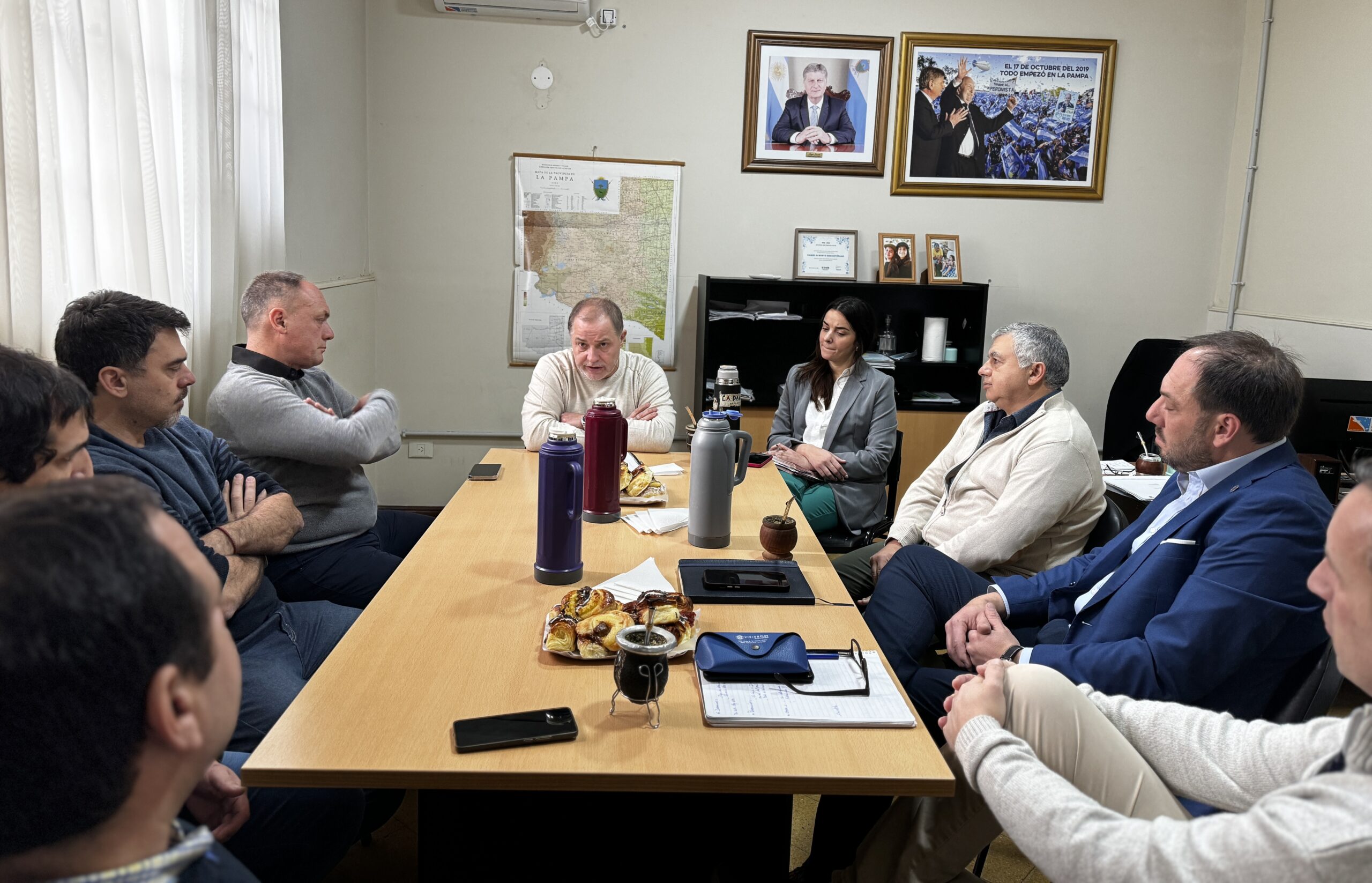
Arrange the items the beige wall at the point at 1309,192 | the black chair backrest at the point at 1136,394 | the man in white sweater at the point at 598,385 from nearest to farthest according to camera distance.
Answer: the man in white sweater at the point at 598,385
the beige wall at the point at 1309,192
the black chair backrest at the point at 1136,394

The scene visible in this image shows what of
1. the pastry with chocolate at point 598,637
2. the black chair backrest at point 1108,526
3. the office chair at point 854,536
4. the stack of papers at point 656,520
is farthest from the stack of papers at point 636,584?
the office chair at point 854,536

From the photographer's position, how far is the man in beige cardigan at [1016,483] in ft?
8.43

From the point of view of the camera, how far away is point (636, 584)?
1.86m

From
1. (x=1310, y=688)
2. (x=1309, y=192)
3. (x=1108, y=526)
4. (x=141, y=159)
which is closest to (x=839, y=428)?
(x=1108, y=526)

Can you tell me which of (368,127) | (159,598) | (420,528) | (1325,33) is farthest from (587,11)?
(159,598)

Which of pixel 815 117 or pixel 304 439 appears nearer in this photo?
pixel 304 439

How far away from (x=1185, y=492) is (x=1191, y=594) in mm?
388

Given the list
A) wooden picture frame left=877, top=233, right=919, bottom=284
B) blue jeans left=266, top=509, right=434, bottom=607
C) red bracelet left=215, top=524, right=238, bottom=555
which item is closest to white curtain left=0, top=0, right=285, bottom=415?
red bracelet left=215, top=524, right=238, bottom=555

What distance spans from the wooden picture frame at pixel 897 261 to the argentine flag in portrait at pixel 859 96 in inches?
20.5

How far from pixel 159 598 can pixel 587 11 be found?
456 cm

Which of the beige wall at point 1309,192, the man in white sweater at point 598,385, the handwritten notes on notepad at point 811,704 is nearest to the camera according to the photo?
the handwritten notes on notepad at point 811,704

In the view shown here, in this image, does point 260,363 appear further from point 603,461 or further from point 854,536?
point 854,536

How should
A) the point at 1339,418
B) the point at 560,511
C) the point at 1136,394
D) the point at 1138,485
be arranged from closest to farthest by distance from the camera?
the point at 560,511 → the point at 1138,485 → the point at 1339,418 → the point at 1136,394

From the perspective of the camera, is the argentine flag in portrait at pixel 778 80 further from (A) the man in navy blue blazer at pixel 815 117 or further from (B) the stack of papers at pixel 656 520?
(B) the stack of papers at pixel 656 520
